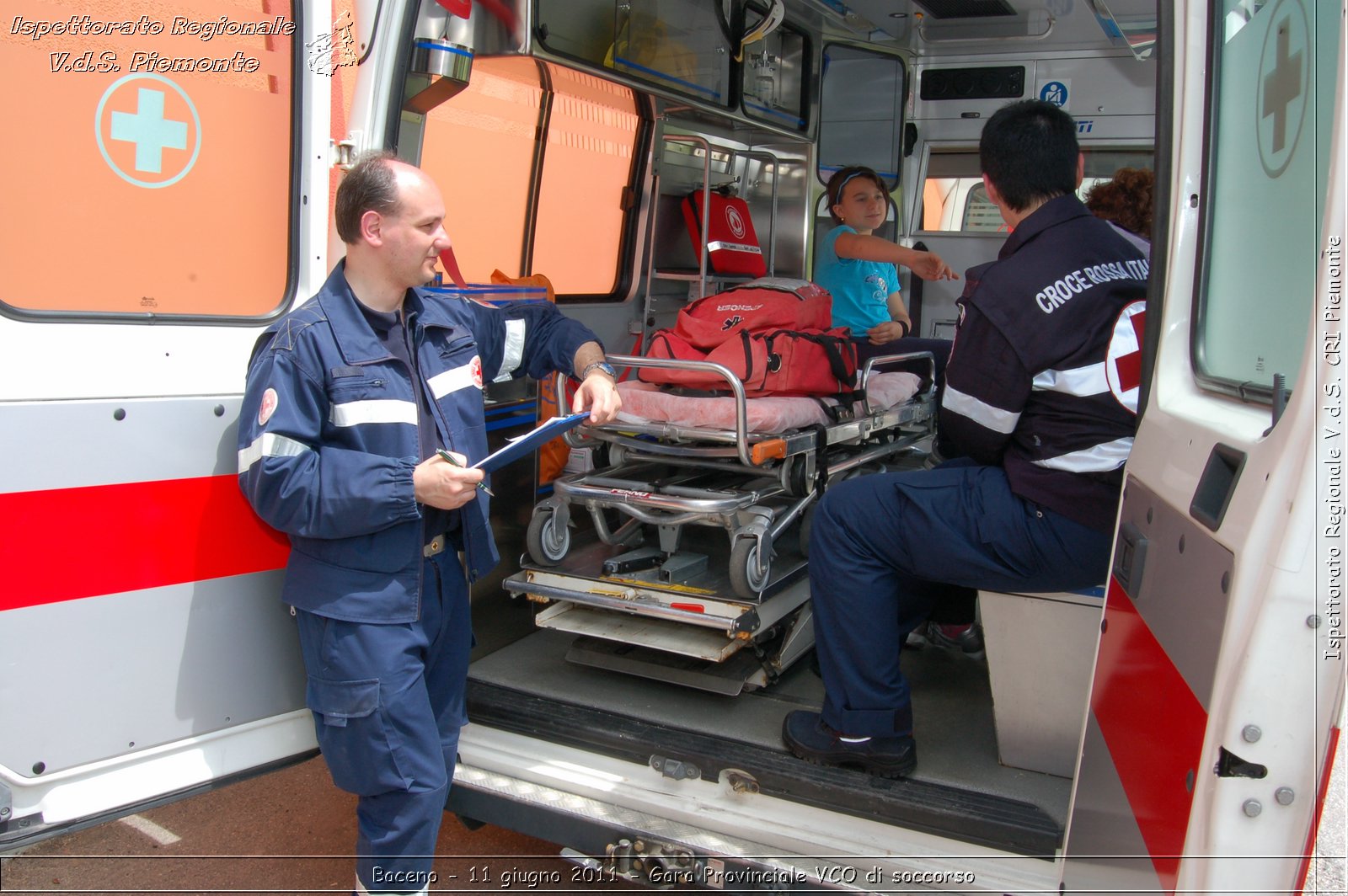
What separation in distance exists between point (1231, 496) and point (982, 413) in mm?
1248

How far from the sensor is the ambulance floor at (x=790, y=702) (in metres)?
2.71

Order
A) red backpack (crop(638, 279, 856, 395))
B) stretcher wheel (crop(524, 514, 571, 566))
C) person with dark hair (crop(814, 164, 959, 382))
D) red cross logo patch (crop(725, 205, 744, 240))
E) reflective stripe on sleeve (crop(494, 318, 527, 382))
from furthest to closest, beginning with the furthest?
red cross logo patch (crop(725, 205, 744, 240)), person with dark hair (crop(814, 164, 959, 382)), red backpack (crop(638, 279, 856, 395)), stretcher wheel (crop(524, 514, 571, 566)), reflective stripe on sleeve (crop(494, 318, 527, 382))

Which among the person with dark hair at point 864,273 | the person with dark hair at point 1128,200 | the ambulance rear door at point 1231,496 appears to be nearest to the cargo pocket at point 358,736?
the ambulance rear door at point 1231,496

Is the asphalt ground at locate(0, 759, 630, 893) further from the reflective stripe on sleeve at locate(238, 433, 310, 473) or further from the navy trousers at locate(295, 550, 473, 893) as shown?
the reflective stripe on sleeve at locate(238, 433, 310, 473)

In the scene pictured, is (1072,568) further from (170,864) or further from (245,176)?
(170,864)

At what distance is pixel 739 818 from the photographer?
100 inches

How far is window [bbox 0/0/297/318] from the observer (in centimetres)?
204

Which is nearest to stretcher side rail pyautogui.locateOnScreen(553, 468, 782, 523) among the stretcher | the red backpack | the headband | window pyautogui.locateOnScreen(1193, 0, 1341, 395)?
the stretcher

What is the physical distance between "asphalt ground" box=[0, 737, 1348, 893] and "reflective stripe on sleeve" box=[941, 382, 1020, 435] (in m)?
1.71

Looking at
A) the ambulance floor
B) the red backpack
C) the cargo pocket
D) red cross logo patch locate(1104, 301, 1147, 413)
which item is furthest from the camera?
the red backpack

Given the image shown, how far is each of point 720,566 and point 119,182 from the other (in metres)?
2.25

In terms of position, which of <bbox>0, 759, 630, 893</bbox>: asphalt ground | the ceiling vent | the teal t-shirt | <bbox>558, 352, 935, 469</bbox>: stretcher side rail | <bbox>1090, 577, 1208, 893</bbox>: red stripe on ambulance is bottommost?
<bbox>0, 759, 630, 893</bbox>: asphalt ground

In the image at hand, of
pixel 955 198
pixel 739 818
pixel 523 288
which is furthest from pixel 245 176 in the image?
pixel 955 198

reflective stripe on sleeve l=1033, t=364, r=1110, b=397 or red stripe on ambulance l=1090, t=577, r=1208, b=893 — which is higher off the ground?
reflective stripe on sleeve l=1033, t=364, r=1110, b=397
